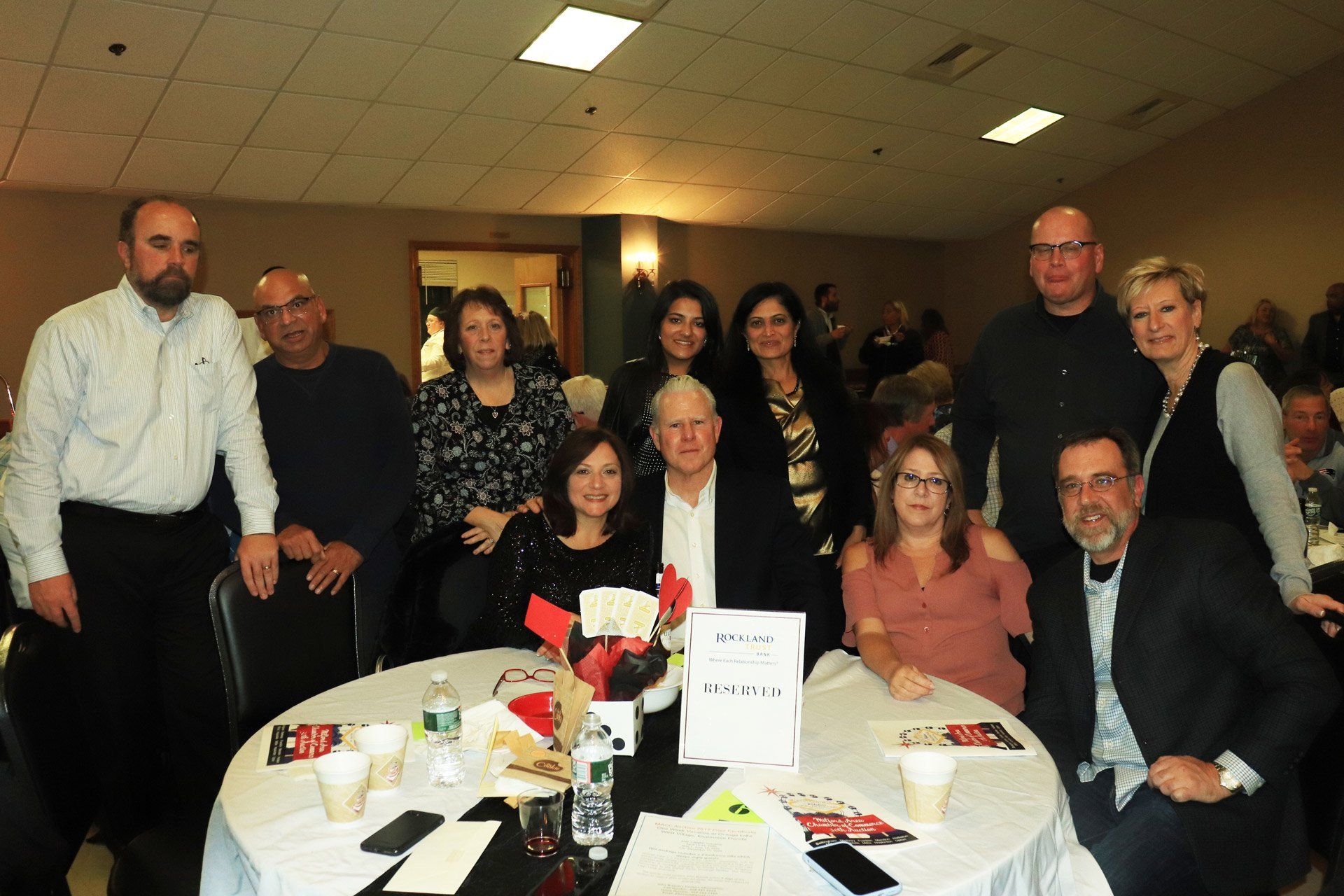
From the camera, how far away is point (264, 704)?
2.40 m

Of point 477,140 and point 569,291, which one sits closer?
point 477,140

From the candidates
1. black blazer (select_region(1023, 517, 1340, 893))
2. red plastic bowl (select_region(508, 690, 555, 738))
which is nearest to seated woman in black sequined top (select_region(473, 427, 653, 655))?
red plastic bowl (select_region(508, 690, 555, 738))

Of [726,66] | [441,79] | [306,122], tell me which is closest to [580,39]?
[441,79]

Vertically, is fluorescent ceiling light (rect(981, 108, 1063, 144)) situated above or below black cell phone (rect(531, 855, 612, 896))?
above

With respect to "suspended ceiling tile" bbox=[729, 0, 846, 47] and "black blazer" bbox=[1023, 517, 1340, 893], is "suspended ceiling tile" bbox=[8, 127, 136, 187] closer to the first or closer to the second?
"suspended ceiling tile" bbox=[729, 0, 846, 47]

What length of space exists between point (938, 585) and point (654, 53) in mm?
5655

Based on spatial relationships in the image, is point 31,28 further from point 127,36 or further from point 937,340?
point 937,340

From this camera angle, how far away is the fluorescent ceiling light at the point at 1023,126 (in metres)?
9.83

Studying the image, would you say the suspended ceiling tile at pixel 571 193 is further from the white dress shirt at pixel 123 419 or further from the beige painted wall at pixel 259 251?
the white dress shirt at pixel 123 419

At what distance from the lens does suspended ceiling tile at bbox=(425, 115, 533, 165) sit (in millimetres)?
7781

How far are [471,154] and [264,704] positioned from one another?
21.9 feet

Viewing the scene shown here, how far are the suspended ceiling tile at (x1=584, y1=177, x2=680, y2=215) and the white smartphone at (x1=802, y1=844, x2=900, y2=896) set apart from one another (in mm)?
8716

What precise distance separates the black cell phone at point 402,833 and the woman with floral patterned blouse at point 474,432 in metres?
1.67

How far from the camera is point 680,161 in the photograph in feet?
30.6
